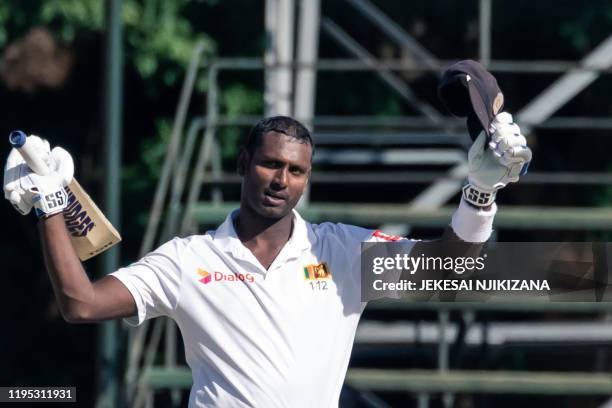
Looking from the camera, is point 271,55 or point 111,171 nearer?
point 111,171

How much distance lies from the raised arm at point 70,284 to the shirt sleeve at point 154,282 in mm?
74

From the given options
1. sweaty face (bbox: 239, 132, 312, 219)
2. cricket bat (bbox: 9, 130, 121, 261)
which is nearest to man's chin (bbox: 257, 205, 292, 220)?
sweaty face (bbox: 239, 132, 312, 219)

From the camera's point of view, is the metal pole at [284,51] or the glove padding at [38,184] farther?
the metal pole at [284,51]

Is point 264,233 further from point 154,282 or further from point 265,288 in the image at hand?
point 154,282

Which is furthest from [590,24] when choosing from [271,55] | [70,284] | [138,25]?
[70,284]

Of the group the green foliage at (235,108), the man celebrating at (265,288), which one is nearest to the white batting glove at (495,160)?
the man celebrating at (265,288)

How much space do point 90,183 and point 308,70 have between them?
2.26m

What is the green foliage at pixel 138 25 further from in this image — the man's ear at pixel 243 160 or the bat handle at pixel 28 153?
the bat handle at pixel 28 153

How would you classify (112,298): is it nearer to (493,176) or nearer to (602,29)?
(493,176)

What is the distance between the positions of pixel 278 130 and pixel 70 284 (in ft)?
2.82

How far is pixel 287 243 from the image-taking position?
4.80 meters

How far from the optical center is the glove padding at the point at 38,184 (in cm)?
432

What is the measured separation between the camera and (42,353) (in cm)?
1041

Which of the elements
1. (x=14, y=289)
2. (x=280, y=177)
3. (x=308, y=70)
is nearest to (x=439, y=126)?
(x=308, y=70)
